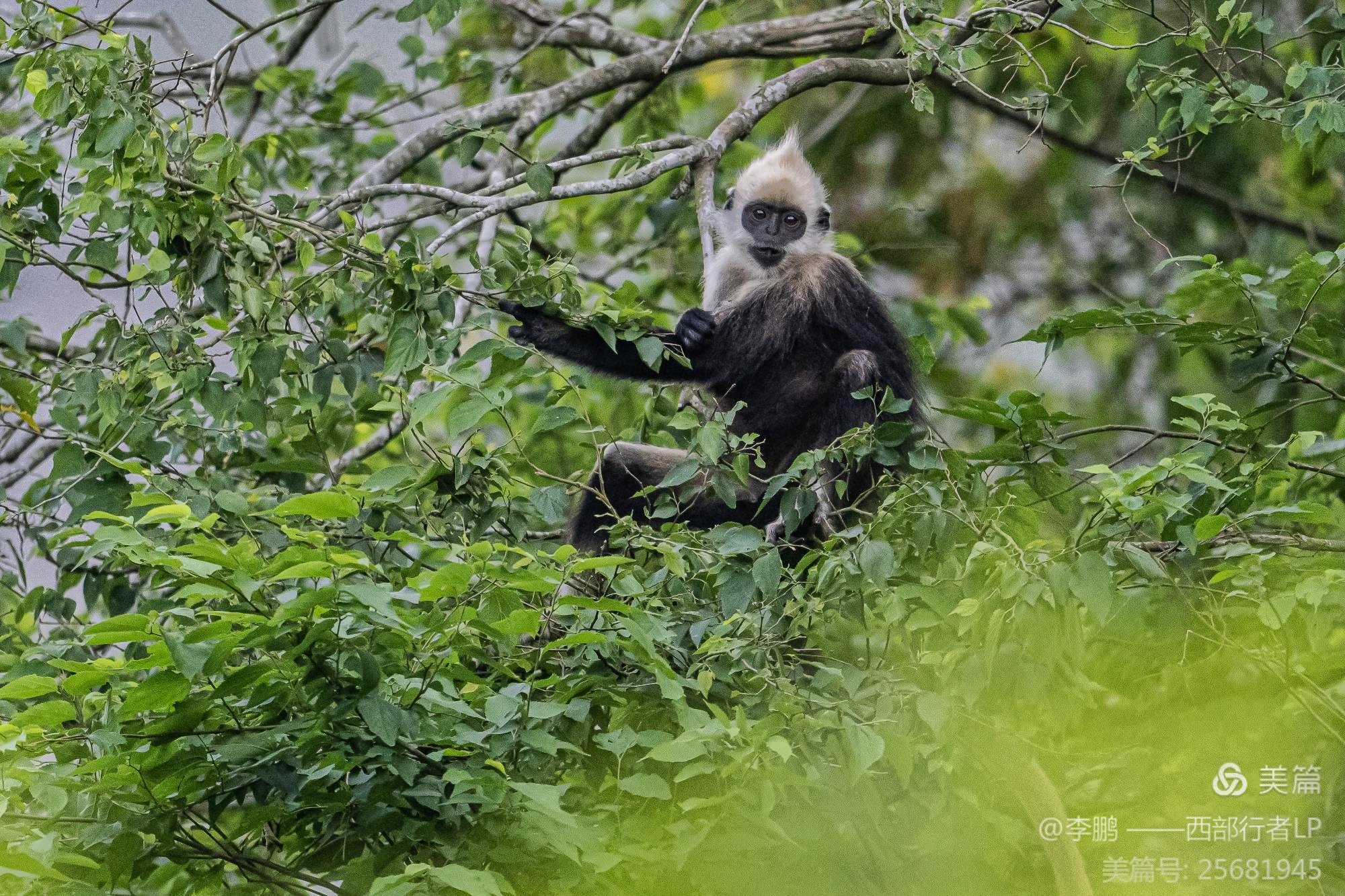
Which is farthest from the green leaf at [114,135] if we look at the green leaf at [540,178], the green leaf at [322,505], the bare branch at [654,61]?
the bare branch at [654,61]

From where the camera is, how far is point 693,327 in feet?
13.6

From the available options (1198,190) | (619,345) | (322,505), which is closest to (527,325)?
A: (619,345)

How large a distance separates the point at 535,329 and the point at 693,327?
19.4 inches

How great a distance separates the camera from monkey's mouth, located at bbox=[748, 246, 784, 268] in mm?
4809

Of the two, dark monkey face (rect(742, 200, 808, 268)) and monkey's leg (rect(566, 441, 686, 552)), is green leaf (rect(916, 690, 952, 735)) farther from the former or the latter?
dark monkey face (rect(742, 200, 808, 268))

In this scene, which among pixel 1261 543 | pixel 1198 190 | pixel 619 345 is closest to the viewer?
pixel 1261 543

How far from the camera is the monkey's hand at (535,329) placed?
153 inches

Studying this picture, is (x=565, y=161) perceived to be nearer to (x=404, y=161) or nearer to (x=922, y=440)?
(x=404, y=161)

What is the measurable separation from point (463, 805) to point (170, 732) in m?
0.51

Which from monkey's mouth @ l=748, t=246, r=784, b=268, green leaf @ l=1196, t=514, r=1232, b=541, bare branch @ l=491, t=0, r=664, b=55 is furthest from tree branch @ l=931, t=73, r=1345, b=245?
green leaf @ l=1196, t=514, r=1232, b=541

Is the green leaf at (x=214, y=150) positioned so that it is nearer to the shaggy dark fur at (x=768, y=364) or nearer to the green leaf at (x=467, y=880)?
the shaggy dark fur at (x=768, y=364)

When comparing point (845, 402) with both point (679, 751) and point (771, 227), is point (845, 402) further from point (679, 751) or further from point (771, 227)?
point (679, 751)

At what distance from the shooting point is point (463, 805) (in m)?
2.43

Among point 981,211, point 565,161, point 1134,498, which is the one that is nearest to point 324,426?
point 565,161
